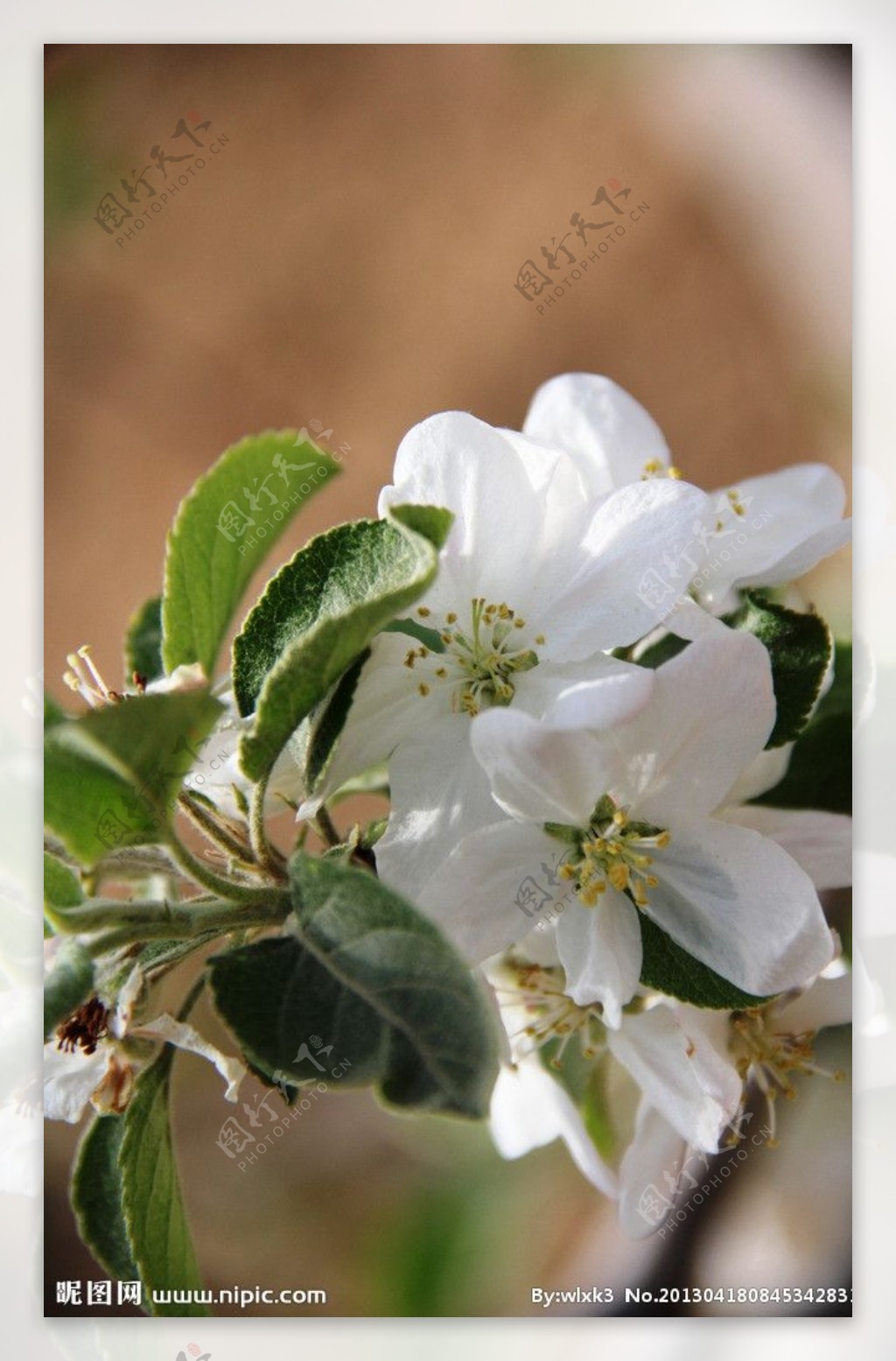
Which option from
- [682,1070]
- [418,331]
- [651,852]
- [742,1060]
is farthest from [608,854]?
[418,331]

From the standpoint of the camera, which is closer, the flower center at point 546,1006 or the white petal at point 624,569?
the white petal at point 624,569

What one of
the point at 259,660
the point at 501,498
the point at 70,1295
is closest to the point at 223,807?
the point at 259,660

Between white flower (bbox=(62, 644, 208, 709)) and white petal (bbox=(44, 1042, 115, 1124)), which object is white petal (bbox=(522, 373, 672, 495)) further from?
white petal (bbox=(44, 1042, 115, 1124))

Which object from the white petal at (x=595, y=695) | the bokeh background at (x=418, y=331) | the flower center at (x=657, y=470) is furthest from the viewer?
the bokeh background at (x=418, y=331)

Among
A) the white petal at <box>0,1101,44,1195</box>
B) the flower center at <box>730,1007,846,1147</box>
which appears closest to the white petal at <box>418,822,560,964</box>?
the flower center at <box>730,1007,846,1147</box>

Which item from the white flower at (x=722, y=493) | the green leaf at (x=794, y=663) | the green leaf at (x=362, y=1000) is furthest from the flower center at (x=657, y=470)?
the green leaf at (x=362, y=1000)

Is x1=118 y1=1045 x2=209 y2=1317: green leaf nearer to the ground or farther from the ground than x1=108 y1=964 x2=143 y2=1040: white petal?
nearer to the ground

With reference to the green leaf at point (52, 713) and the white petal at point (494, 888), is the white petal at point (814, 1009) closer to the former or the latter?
the white petal at point (494, 888)
